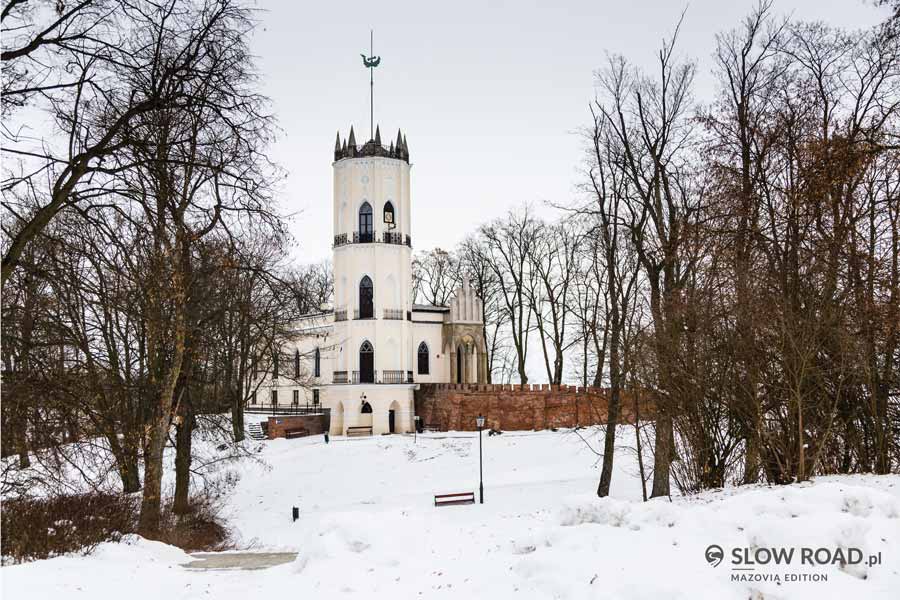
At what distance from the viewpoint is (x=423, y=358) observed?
44031 mm

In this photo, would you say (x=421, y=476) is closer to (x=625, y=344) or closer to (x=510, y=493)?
(x=510, y=493)

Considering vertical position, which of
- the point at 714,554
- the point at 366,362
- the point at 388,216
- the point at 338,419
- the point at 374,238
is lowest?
the point at 714,554

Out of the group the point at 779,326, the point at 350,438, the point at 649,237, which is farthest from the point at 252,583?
the point at 350,438

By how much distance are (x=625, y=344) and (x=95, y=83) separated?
12925 millimetres

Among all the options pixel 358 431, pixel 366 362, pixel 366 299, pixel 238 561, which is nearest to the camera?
pixel 238 561

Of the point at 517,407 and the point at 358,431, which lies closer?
the point at 517,407

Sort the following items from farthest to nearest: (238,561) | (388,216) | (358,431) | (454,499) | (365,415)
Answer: (388,216), (365,415), (358,431), (454,499), (238,561)

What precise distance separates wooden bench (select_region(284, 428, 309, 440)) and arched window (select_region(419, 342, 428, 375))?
6.91 metres

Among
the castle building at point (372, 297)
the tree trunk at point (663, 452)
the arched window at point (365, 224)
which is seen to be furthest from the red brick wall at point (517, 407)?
the tree trunk at point (663, 452)

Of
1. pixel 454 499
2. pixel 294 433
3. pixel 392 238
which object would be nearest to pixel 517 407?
pixel 392 238

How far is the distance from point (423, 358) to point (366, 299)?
475cm

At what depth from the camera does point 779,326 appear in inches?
517
